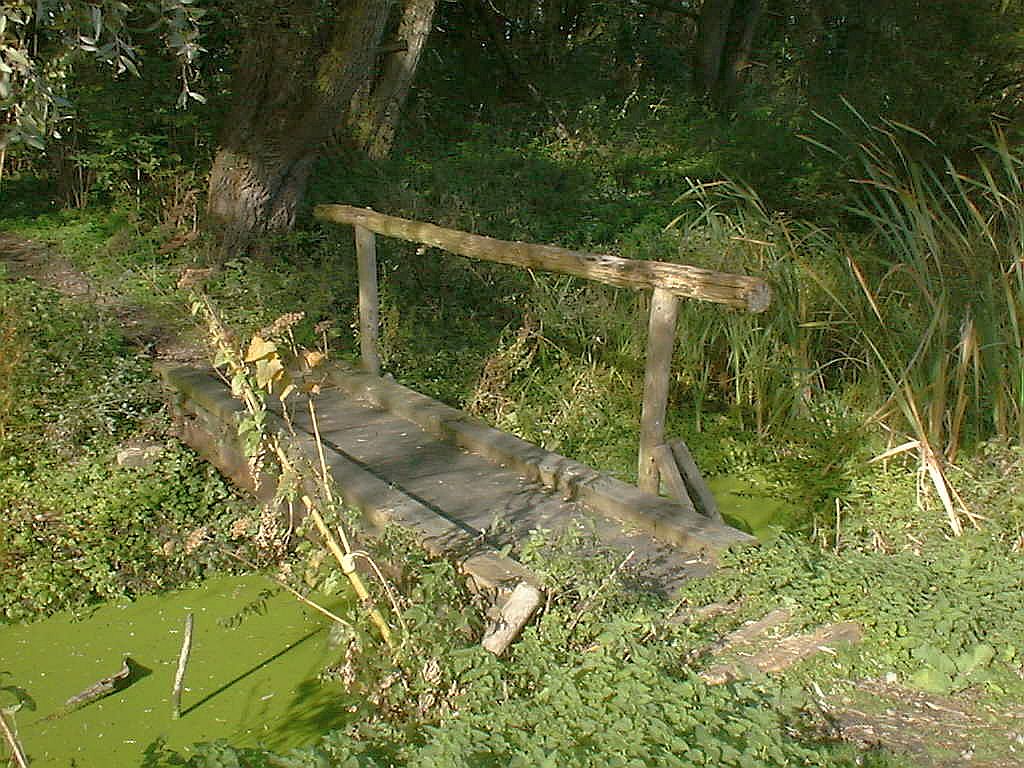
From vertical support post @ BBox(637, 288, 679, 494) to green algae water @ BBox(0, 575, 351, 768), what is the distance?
1.50 meters

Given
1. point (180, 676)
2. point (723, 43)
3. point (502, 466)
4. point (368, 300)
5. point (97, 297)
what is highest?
point (723, 43)

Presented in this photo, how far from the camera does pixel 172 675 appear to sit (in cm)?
452

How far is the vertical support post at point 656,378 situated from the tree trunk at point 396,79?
7034 millimetres

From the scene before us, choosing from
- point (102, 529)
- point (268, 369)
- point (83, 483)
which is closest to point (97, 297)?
point (83, 483)

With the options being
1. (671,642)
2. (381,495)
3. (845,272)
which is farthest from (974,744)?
(845,272)

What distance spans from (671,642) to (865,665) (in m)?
0.57

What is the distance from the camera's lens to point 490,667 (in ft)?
11.8

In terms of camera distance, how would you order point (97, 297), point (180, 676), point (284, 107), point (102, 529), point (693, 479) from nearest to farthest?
1. point (180, 676)
2. point (693, 479)
3. point (102, 529)
4. point (97, 297)
5. point (284, 107)

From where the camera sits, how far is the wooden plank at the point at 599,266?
4.49m

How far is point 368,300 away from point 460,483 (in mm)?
1848

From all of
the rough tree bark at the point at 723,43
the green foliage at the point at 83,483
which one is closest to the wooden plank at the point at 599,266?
the green foliage at the point at 83,483

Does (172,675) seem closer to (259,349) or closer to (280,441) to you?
(280,441)

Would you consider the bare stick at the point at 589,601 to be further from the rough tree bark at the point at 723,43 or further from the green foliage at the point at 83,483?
the rough tree bark at the point at 723,43

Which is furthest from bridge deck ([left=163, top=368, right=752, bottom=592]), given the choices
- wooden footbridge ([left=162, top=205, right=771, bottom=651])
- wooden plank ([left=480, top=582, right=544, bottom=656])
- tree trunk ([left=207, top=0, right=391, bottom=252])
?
tree trunk ([left=207, top=0, right=391, bottom=252])
